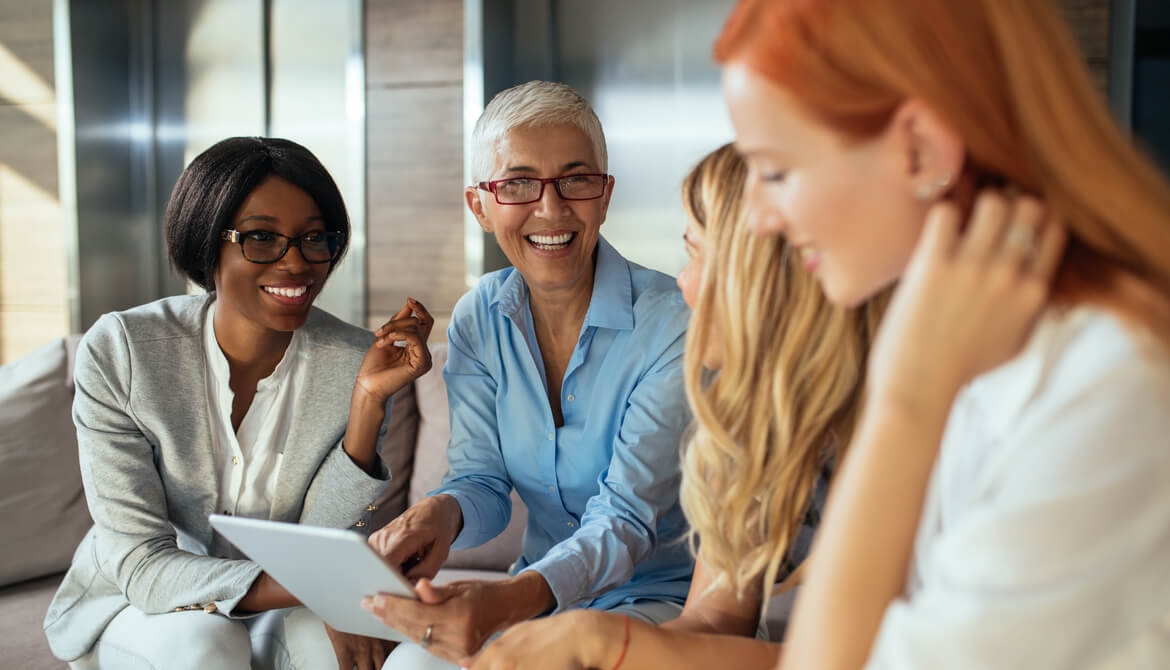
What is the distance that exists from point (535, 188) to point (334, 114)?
2.43 metres

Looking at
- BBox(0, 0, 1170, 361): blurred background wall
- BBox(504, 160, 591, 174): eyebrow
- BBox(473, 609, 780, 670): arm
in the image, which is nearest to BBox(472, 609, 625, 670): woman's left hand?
BBox(473, 609, 780, 670): arm

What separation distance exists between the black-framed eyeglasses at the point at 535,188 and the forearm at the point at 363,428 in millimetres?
437

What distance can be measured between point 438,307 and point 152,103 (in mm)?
1619

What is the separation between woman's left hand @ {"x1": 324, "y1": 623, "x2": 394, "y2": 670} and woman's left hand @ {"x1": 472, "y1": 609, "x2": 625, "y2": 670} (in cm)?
54

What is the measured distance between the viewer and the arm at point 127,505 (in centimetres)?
156

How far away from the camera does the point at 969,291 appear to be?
27.0 inches

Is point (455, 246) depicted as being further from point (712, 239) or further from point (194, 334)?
point (712, 239)

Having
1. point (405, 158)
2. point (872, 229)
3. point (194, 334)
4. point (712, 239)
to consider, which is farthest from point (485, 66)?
point (872, 229)

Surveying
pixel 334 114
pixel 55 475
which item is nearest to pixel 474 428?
pixel 55 475

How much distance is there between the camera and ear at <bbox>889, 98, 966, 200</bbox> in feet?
2.28

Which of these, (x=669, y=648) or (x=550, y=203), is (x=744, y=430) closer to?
(x=669, y=648)

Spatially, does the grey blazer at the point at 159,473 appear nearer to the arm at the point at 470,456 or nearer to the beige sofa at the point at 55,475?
the arm at the point at 470,456

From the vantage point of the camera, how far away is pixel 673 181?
11.8 feet

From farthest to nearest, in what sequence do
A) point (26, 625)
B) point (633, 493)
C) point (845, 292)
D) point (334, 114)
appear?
1. point (334, 114)
2. point (26, 625)
3. point (633, 493)
4. point (845, 292)
